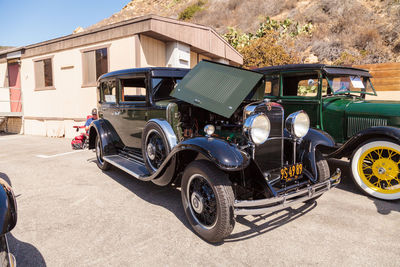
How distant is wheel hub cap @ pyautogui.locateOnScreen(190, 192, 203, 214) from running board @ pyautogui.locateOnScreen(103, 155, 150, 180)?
971mm

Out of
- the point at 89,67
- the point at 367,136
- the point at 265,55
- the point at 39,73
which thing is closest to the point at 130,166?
the point at 367,136

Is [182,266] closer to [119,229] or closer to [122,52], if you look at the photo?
[119,229]

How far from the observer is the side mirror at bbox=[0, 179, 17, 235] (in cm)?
153

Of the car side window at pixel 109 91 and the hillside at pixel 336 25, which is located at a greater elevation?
the hillside at pixel 336 25

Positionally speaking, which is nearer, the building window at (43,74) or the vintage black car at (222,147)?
the vintage black car at (222,147)

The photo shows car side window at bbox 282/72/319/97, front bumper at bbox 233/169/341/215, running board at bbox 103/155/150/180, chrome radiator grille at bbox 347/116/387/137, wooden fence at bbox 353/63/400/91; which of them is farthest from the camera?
wooden fence at bbox 353/63/400/91

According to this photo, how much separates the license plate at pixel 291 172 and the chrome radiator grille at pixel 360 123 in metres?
1.85

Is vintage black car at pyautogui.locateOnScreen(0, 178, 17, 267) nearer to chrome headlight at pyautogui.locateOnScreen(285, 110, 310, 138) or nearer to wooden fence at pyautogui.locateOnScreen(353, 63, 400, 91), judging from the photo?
chrome headlight at pyautogui.locateOnScreen(285, 110, 310, 138)

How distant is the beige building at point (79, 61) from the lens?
319 inches

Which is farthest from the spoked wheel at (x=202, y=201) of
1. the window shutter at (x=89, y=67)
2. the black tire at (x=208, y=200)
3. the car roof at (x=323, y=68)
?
the window shutter at (x=89, y=67)

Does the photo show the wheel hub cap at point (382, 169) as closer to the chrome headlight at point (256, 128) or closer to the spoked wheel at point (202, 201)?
the chrome headlight at point (256, 128)

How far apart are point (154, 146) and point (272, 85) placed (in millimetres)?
2824

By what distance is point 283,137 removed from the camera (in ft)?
9.95

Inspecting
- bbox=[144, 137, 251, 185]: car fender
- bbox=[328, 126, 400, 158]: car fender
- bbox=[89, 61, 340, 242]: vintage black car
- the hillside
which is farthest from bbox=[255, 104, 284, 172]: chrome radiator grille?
the hillside
